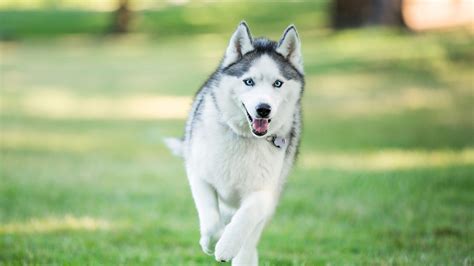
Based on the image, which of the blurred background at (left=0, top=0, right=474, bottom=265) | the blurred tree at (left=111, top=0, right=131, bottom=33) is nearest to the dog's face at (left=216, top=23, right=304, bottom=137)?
the blurred background at (left=0, top=0, right=474, bottom=265)

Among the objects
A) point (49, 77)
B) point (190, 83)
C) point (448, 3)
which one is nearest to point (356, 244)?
point (190, 83)

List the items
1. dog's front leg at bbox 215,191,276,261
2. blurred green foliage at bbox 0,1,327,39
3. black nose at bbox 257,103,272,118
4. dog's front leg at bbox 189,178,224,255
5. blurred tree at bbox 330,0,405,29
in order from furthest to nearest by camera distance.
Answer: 1. blurred green foliage at bbox 0,1,327,39
2. blurred tree at bbox 330,0,405,29
3. dog's front leg at bbox 189,178,224,255
4. dog's front leg at bbox 215,191,276,261
5. black nose at bbox 257,103,272,118

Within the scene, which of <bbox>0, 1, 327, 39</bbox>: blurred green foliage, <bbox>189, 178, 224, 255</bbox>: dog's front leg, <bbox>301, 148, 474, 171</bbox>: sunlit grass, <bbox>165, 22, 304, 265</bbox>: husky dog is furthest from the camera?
<bbox>0, 1, 327, 39</bbox>: blurred green foliage

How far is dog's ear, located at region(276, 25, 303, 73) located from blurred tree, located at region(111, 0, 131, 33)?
30.7 meters

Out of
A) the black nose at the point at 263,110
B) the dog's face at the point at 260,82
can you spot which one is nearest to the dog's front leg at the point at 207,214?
the dog's face at the point at 260,82

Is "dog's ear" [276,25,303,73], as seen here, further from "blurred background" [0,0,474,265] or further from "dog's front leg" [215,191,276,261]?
"blurred background" [0,0,474,265]

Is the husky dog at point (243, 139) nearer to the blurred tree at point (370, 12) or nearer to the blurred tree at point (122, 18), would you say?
the blurred tree at point (370, 12)

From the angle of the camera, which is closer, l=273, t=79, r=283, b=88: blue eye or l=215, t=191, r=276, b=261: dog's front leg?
l=215, t=191, r=276, b=261: dog's front leg

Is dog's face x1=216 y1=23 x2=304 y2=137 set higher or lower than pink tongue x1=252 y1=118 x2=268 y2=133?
higher

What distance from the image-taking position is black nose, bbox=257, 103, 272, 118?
5168mm

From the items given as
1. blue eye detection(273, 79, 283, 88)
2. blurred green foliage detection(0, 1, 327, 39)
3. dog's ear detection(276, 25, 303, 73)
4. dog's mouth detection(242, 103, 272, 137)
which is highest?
dog's ear detection(276, 25, 303, 73)

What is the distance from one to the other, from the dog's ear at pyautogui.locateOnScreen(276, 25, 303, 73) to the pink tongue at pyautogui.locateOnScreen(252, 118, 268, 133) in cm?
59

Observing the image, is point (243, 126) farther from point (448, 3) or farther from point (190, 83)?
point (448, 3)

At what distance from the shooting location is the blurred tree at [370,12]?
981 inches
